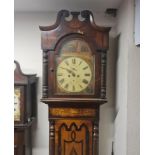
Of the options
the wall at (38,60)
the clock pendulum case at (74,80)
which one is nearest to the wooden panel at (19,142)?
the clock pendulum case at (74,80)

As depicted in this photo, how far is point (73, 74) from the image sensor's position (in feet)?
8.55

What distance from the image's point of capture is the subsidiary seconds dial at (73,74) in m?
2.58

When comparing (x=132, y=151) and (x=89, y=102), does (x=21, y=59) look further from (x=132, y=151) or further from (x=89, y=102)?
(x=132, y=151)

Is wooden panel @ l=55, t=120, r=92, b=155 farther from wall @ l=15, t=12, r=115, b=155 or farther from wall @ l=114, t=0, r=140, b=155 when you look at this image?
wall @ l=15, t=12, r=115, b=155

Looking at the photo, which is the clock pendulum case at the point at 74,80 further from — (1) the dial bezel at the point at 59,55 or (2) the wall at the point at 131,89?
(2) the wall at the point at 131,89

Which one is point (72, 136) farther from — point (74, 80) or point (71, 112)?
point (74, 80)

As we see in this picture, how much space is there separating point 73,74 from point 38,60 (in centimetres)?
66

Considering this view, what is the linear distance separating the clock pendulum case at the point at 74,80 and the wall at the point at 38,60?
0.52 meters

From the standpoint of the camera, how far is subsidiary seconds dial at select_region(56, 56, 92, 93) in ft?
8.46

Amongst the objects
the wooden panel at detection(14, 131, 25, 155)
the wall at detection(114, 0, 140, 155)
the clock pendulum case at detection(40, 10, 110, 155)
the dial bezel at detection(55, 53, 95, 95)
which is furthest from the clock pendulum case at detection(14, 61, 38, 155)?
the wall at detection(114, 0, 140, 155)

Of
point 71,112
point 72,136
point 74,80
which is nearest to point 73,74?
point 74,80
